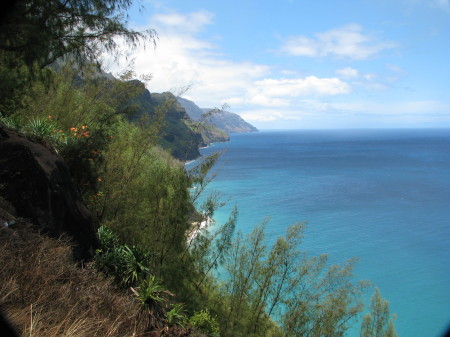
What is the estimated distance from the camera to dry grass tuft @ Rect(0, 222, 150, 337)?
8.13 feet

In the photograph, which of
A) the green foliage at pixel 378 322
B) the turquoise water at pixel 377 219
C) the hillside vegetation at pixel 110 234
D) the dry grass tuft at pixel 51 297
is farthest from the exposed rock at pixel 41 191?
the green foliage at pixel 378 322

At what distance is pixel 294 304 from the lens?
11211 millimetres

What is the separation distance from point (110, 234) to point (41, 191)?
204cm

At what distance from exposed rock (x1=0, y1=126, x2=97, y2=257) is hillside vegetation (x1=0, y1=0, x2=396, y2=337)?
0.06 m

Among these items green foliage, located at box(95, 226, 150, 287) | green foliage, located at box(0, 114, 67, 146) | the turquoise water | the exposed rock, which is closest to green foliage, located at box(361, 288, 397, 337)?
the turquoise water

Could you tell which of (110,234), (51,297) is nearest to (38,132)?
(110,234)

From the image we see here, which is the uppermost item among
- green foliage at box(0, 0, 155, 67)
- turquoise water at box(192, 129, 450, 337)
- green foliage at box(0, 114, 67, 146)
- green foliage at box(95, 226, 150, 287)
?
green foliage at box(0, 0, 155, 67)

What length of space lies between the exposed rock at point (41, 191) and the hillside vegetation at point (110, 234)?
6 centimetres

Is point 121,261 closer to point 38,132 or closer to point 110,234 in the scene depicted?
point 110,234

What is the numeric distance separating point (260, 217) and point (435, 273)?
1412 centimetres

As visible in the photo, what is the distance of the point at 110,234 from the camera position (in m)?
6.55

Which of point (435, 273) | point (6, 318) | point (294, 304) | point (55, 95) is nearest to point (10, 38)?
point (6, 318)

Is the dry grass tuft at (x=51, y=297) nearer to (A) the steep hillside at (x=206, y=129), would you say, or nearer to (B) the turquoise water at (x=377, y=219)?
(A) the steep hillside at (x=206, y=129)

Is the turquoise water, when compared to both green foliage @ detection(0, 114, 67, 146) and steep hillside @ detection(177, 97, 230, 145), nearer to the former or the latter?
steep hillside @ detection(177, 97, 230, 145)
